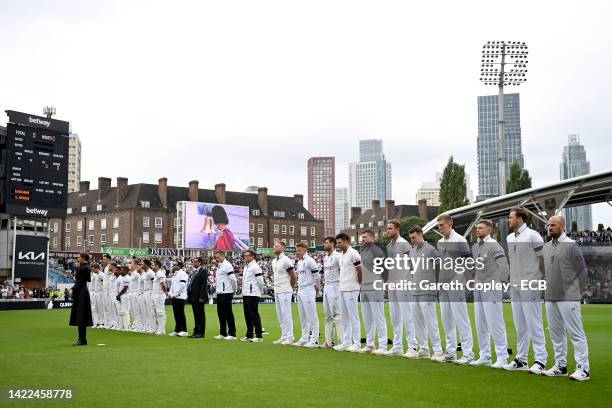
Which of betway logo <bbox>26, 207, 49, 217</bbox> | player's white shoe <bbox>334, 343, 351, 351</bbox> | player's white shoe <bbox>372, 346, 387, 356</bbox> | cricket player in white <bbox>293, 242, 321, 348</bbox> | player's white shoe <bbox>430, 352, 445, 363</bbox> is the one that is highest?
betway logo <bbox>26, 207, 49, 217</bbox>

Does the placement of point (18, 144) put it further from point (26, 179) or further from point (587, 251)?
point (587, 251)

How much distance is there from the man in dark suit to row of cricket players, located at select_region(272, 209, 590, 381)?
135 inches

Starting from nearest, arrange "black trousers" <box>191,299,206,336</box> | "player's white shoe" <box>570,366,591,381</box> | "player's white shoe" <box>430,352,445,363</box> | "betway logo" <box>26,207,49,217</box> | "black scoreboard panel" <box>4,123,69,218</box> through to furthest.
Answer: "player's white shoe" <box>570,366,591,381</box> < "player's white shoe" <box>430,352,445,363</box> < "black trousers" <box>191,299,206,336</box> < "black scoreboard panel" <box>4,123,69,218</box> < "betway logo" <box>26,207,49,217</box>

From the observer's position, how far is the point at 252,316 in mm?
16922

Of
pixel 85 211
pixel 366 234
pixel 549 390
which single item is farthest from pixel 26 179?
pixel 85 211

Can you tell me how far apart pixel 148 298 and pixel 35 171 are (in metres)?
25.7

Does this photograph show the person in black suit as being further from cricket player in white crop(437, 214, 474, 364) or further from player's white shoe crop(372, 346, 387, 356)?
cricket player in white crop(437, 214, 474, 364)

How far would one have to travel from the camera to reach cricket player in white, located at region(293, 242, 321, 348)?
15.3 m

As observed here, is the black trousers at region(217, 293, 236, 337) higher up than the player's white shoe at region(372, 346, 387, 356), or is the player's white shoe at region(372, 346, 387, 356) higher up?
the black trousers at region(217, 293, 236, 337)

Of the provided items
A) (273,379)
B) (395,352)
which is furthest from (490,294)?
(273,379)

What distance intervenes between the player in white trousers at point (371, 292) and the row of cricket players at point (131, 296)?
325 inches

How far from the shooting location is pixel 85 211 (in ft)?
349

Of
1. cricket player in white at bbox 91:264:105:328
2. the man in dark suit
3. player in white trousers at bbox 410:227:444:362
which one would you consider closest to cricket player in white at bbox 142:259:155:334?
the man in dark suit

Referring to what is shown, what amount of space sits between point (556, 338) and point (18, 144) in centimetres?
3892
